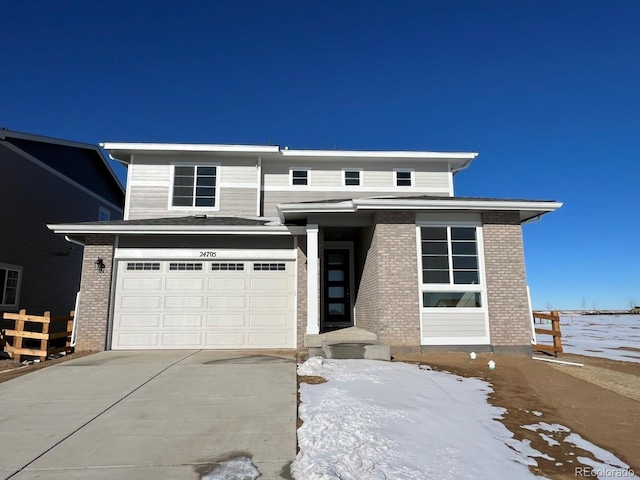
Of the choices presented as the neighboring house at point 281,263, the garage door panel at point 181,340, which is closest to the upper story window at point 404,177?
the neighboring house at point 281,263

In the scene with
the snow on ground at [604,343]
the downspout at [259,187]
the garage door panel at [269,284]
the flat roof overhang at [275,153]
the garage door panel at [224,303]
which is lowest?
the snow on ground at [604,343]

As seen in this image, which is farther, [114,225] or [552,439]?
[114,225]

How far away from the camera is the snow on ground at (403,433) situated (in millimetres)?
3439

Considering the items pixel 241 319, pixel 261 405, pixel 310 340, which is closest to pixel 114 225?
pixel 241 319

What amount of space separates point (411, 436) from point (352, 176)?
10.9 metres

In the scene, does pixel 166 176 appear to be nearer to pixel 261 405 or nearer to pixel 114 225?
pixel 114 225

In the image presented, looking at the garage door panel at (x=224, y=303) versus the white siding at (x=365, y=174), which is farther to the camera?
the white siding at (x=365, y=174)

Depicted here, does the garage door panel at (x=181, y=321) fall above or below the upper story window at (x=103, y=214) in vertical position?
below

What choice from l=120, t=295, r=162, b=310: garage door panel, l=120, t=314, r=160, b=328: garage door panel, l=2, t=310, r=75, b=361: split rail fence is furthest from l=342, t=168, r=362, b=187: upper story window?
l=2, t=310, r=75, b=361: split rail fence

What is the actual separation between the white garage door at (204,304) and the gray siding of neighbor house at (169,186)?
289 cm

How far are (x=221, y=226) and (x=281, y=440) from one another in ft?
23.3

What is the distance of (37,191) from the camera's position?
14.5 metres

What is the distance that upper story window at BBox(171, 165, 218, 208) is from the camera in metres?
13.4

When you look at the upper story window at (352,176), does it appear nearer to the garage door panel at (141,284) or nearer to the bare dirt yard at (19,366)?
the garage door panel at (141,284)
